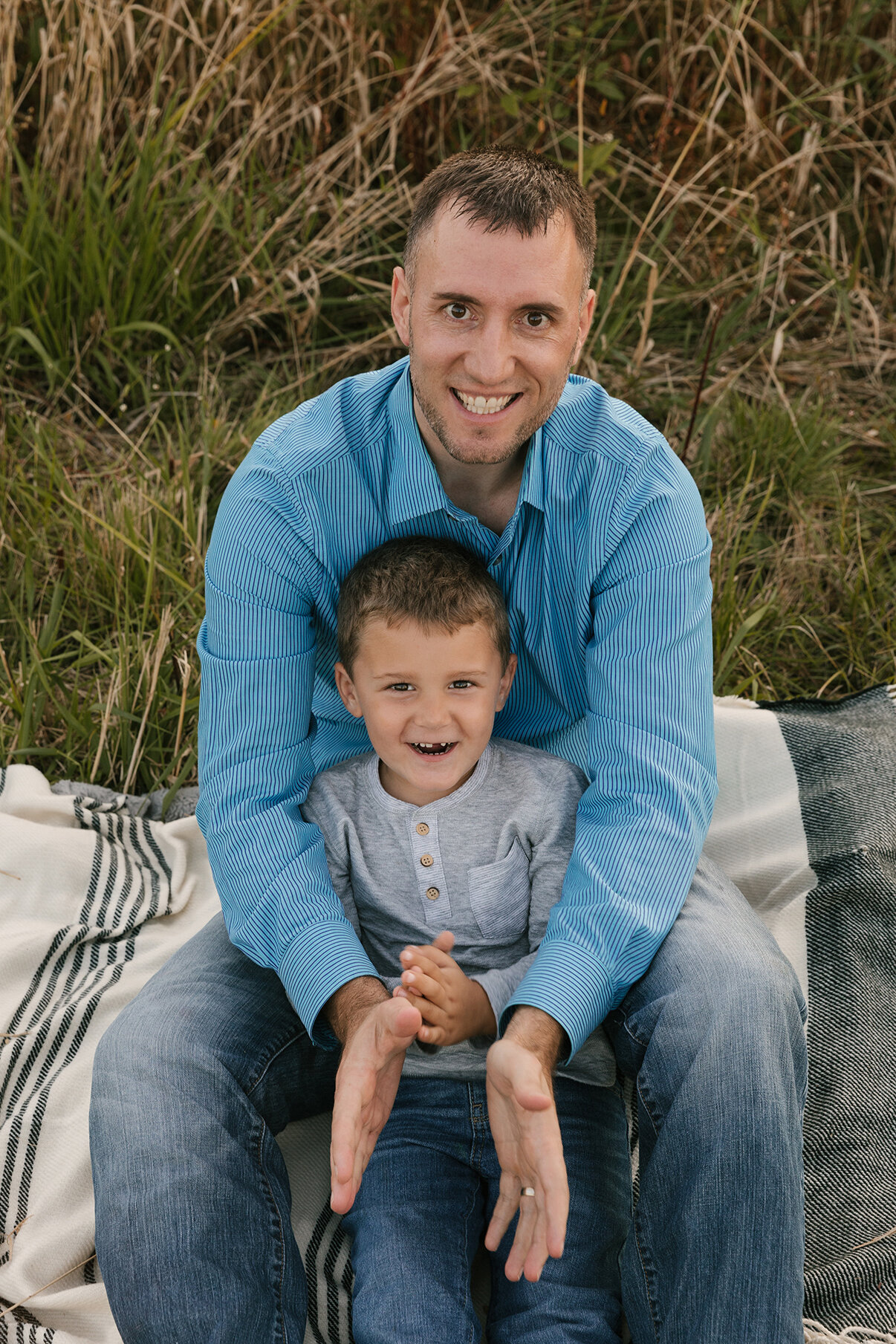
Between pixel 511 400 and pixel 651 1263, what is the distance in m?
1.30

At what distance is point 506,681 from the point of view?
213cm

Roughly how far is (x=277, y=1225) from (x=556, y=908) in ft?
1.97

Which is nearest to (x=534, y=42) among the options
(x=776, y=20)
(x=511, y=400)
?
(x=776, y=20)

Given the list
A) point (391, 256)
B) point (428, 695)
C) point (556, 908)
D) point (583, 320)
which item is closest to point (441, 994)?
point (556, 908)

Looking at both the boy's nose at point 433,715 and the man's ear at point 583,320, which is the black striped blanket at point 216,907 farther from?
the man's ear at point 583,320

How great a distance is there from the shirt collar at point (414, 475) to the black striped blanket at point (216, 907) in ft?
2.90

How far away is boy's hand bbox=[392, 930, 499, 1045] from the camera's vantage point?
1740mm

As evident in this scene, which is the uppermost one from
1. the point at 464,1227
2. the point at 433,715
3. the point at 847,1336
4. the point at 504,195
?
the point at 504,195

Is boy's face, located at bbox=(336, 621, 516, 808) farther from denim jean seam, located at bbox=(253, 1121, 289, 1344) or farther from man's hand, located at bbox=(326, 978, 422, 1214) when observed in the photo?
denim jean seam, located at bbox=(253, 1121, 289, 1344)

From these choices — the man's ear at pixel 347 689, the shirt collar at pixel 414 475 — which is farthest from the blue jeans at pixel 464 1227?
the shirt collar at pixel 414 475

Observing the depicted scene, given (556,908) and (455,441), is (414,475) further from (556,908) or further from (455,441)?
(556,908)

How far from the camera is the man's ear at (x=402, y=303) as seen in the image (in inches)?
84.0

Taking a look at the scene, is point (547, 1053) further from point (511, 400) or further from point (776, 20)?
point (776, 20)

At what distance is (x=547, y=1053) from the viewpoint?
1721mm
